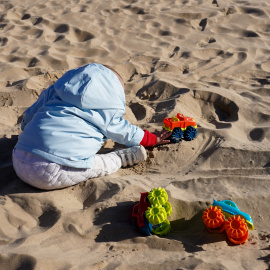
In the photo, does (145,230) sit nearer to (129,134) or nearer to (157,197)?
(157,197)

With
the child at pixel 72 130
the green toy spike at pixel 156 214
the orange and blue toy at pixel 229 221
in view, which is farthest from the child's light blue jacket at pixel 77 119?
the orange and blue toy at pixel 229 221

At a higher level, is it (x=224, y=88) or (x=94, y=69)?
(x=94, y=69)

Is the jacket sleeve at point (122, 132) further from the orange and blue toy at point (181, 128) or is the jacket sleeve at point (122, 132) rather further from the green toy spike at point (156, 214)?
the green toy spike at point (156, 214)

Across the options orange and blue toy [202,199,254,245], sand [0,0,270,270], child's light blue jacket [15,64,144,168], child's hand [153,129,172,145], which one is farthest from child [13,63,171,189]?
orange and blue toy [202,199,254,245]

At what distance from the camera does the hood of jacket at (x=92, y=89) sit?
97.0 inches

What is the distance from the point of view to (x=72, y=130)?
8.00ft

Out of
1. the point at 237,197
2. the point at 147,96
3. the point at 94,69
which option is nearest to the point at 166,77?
the point at 147,96

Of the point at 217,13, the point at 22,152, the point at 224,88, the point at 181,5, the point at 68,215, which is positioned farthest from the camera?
the point at 181,5

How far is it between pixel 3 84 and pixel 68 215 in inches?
94.7

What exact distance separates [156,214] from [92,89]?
939mm

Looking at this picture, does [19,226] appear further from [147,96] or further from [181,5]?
[181,5]

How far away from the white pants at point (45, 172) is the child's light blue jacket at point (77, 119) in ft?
0.15

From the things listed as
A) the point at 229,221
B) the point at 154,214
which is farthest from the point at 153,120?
the point at 229,221

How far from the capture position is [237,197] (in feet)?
7.77
